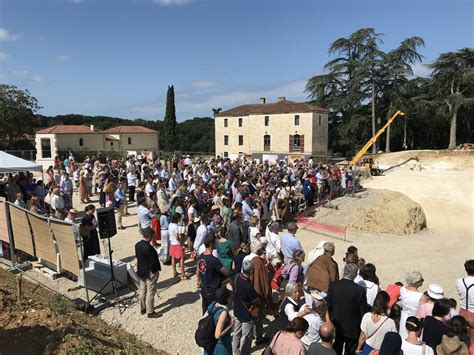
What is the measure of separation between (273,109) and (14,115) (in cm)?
3219

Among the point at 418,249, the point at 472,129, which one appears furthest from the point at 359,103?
the point at 418,249

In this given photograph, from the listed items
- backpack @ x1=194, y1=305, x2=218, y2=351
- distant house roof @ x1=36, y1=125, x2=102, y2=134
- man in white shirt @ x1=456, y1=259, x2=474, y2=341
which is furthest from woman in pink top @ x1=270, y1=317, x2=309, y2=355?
distant house roof @ x1=36, y1=125, x2=102, y2=134

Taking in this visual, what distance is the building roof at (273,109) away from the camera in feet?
151

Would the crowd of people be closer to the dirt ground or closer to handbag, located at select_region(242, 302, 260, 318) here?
handbag, located at select_region(242, 302, 260, 318)

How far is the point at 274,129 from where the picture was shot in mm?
47875

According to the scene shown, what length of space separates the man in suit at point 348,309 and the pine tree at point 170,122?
5885 centimetres

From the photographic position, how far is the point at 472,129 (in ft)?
156

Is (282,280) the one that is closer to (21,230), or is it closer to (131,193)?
(21,230)

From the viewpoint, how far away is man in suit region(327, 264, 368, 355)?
15.9 ft

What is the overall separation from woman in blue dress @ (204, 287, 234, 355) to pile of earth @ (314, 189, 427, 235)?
11393 mm

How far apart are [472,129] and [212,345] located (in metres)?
54.6

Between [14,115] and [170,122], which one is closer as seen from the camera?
[14,115]

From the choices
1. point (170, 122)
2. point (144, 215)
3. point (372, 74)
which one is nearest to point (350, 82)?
point (372, 74)

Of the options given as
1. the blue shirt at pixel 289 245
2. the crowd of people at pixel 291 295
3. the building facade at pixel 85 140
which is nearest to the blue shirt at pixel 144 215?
the crowd of people at pixel 291 295
